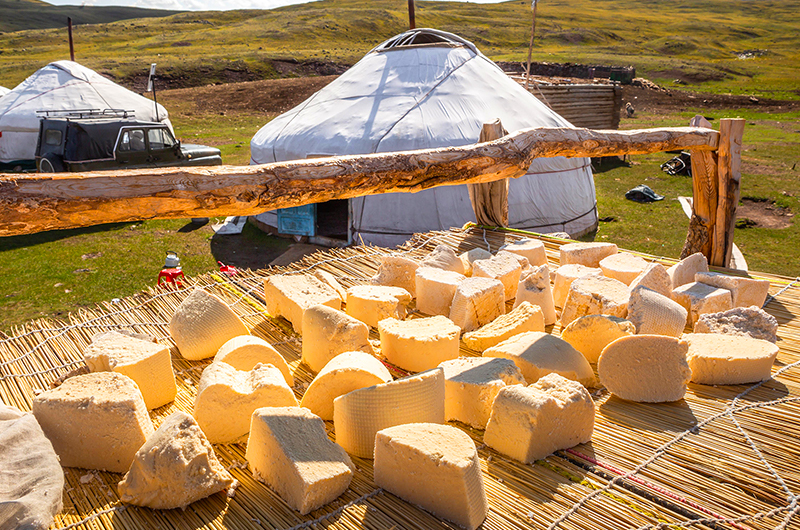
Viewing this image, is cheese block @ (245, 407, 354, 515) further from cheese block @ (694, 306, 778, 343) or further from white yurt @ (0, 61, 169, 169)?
white yurt @ (0, 61, 169, 169)

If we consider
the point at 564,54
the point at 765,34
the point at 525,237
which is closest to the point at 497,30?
the point at 564,54

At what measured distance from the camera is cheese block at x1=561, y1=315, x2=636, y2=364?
7.86ft

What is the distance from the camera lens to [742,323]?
2508 mm

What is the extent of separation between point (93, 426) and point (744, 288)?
2.97 m

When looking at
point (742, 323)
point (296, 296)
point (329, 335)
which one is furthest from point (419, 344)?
point (742, 323)

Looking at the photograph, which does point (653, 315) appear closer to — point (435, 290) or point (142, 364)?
point (435, 290)

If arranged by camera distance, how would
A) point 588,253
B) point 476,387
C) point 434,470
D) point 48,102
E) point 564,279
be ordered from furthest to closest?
point 48,102, point 588,253, point 564,279, point 476,387, point 434,470

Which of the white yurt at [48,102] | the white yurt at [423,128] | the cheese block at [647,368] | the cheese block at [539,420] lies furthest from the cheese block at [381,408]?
the white yurt at [48,102]

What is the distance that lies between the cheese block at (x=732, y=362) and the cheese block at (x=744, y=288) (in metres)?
0.60

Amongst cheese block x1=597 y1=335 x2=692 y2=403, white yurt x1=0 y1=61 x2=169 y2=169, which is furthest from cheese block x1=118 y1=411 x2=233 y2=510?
white yurt x1=0 y1=61 x2=169 y2=169

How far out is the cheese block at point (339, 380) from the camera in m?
2.00

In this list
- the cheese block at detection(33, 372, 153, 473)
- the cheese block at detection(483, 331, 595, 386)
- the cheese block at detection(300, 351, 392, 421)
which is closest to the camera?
the cheese block at detection(33, 372, 153, 473)

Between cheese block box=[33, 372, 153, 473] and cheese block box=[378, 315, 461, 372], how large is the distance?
102 centimetres

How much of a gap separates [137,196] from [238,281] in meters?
1.66
